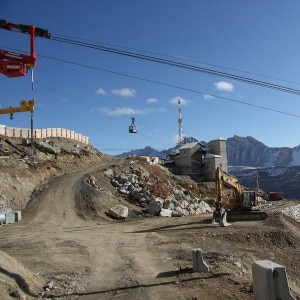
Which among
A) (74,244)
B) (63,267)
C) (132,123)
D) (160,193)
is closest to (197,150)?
(132,123)

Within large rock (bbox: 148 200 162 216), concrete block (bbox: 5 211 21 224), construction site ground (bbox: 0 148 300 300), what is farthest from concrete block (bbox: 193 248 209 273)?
large rock (bbox: 148 200 162 216)

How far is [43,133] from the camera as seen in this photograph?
7825 cm

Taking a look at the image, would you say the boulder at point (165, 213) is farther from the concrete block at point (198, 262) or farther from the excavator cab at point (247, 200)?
the concrete block at point (198, 262)

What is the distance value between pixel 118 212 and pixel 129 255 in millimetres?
19831

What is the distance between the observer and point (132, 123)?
101 m

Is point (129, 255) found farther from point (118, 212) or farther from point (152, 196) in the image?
point (152, 196)

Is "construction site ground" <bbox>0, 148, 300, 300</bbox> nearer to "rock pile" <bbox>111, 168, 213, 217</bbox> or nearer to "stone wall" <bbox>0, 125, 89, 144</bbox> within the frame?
"rock pile" <bbox>111, 168, 213, 217</bbox>

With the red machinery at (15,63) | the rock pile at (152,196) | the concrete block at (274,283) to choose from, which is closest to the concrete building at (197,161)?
the rock pile at (152,196)

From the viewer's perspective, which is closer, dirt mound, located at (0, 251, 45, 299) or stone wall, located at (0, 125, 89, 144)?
dirt mound, located at (0, 251, 45, 299)

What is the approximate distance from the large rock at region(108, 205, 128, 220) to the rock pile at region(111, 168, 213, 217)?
3.53m

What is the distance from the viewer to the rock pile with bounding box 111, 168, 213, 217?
43906 millimetres

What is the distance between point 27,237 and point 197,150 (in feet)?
209

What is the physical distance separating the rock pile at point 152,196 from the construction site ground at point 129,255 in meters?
3.35

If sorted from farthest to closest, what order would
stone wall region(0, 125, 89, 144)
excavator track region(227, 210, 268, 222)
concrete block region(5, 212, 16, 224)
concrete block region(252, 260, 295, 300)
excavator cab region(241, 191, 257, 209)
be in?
stone wall region(0, 125, 89, 144), excavator cab region(241, 191, 257, 209), excavator track region(227, 210, 268, 222), concrete block region(5, 212, 16, 224), concrete block region(252, 260, 295, 300)
